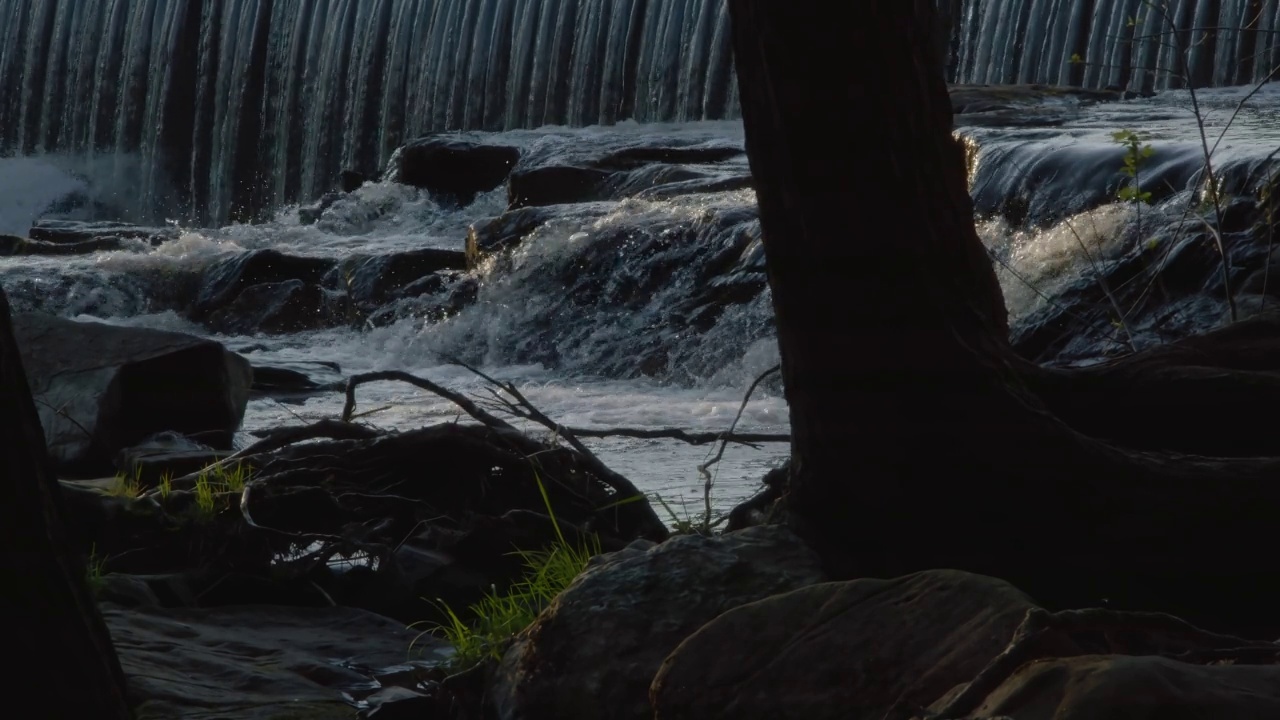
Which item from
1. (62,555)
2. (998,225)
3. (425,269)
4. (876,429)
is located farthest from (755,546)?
(425,269)

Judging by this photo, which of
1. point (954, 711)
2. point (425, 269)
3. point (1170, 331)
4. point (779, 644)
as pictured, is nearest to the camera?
point (954, 711)

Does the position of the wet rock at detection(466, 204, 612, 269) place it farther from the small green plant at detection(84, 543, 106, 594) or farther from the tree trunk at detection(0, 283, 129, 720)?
the tree trunk at detection(0, 283, 129, 720)

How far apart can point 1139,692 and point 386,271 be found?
464 inches

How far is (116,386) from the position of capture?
627 cm

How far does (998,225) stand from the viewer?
9891mm

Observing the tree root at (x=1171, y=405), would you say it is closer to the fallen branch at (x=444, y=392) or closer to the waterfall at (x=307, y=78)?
the fallen branch at (x=444, y=392)

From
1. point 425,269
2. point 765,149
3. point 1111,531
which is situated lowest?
point 425,269

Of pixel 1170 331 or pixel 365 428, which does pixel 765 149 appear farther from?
pixel 1170 331

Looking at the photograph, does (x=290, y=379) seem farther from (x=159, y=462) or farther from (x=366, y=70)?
(x=366, y=70)

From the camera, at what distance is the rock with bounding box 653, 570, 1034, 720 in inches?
96.1

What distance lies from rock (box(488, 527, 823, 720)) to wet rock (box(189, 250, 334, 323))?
1081 centimetres

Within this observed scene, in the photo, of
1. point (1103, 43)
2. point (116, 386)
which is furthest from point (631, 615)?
point (1103, 43)

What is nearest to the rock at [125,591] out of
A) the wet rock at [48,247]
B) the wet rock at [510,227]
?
the wet rock at [510,227]

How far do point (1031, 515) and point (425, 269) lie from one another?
10676mm
